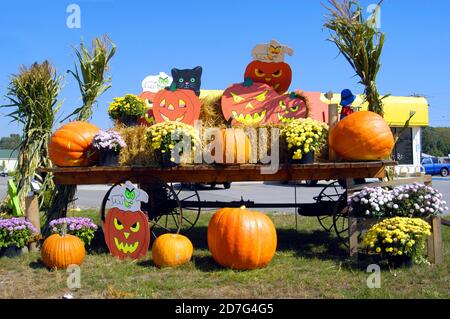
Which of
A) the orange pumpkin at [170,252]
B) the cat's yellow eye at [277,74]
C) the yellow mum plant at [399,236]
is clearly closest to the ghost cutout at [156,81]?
the cat's yellow eye at [277,74]

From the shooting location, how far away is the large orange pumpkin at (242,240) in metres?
5.77

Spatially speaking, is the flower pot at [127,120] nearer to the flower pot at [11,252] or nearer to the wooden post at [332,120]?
the flower pot at [11,252]

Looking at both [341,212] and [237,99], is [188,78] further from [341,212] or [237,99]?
[341,212]

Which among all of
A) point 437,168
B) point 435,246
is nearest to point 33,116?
point 435,246

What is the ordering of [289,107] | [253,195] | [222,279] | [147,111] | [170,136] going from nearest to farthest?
[222,279] < [170,136] < [289,107] < [147,111] < [253,195]

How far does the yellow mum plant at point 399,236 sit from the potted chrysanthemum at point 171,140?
104 inches

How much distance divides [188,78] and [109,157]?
2013 mm

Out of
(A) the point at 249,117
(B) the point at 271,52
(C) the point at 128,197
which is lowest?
(C) the point at 128,197

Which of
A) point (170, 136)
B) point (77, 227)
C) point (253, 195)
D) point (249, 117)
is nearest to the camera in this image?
point (170, 136)

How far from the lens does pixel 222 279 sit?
5.49 m
